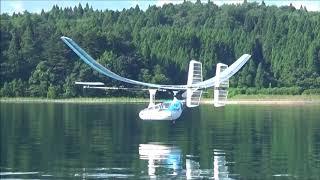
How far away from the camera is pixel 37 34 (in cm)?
12288

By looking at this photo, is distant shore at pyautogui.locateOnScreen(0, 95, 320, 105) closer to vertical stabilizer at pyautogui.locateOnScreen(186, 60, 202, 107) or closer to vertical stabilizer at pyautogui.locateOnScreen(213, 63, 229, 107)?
vertical stabilizer at pyautogui.locateOnScreen(213, 63, 229, 107)

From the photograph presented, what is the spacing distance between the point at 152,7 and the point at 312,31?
41849 mm

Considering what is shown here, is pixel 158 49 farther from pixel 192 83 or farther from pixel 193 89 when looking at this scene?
pixel 193 89

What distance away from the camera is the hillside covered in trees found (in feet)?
371

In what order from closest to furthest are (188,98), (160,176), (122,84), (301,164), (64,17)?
(160,176) → (301,164) → (188,98) → (122,84) → (64,17)

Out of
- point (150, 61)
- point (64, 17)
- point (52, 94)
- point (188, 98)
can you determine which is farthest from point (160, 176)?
point (64, 17)

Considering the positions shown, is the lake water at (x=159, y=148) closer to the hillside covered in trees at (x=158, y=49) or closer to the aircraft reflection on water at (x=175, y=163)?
the aircraft reflection on water at (x=175, y=163)

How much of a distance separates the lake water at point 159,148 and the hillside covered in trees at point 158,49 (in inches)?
1977

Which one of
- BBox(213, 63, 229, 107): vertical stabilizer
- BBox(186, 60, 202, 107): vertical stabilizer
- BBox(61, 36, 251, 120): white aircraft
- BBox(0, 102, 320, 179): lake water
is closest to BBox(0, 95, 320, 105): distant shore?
BBox(0, 102, 320, 179): lake water

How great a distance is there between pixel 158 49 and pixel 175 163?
9679 cm

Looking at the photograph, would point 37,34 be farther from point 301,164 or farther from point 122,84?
point 301,164

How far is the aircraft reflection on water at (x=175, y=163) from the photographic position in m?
31.8

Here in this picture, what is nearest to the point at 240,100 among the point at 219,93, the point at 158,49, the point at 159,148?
the point at 158,49

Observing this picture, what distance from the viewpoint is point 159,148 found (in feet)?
135
